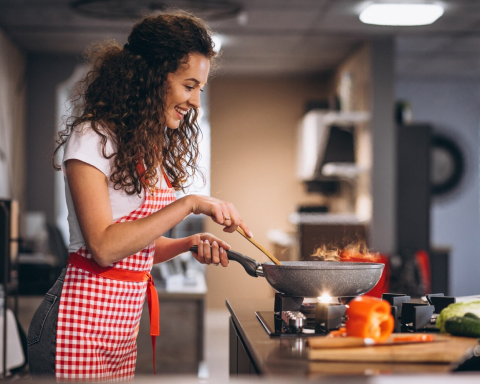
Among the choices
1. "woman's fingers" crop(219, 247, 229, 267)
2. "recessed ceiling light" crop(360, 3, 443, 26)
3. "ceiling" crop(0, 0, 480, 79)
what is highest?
"ceiling" crop(0, 0, 480, 79)

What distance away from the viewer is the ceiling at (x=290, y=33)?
4.61m

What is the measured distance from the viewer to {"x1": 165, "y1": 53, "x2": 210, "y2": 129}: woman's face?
143cm

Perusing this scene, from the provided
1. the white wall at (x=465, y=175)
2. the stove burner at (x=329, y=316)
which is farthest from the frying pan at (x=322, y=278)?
the white wall at (x=465, y=175)

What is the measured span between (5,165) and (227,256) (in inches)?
180

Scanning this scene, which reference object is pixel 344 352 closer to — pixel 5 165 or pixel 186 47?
pixel 186 47

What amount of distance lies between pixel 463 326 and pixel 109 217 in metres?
0.73

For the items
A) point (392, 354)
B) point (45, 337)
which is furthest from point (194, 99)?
point (392, 354)

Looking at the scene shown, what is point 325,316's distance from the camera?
1.16 meters

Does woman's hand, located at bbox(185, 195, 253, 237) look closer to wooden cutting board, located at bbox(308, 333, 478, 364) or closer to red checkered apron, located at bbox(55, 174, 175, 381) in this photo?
red checkered apron, located at bbox(55, 174, 175, 381)

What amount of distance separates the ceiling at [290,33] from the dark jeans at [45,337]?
3426mm

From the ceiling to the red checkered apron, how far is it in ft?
11.2

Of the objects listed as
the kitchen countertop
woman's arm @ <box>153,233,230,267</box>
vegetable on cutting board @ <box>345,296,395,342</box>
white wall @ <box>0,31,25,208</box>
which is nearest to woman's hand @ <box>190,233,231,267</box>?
woman's arm @ <box>153,233,230,267</box>

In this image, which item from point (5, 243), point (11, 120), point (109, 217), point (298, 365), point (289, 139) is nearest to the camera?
point (298, 365)

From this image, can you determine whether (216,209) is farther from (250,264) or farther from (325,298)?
(325,298)
